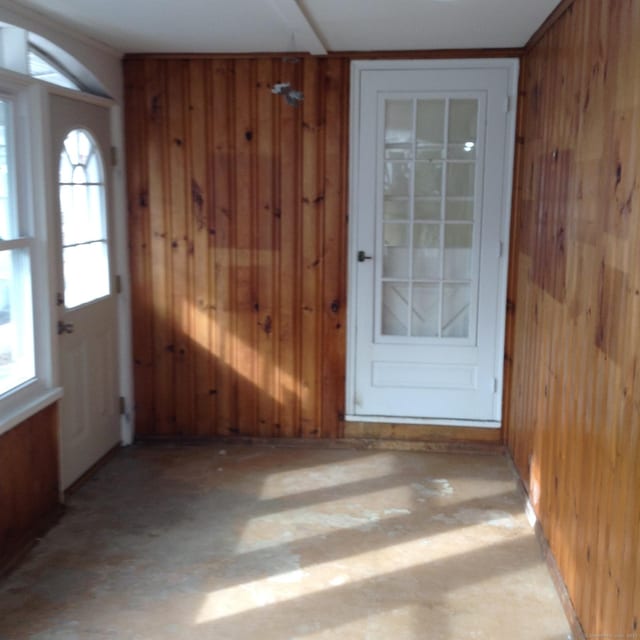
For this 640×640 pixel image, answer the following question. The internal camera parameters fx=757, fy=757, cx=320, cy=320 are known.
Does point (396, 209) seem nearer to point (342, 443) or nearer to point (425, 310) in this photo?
point (425, 310)

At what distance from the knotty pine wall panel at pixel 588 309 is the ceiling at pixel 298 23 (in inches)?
12.2

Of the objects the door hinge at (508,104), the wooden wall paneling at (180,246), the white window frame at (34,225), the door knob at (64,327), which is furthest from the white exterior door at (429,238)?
the white window frame at (34,225)

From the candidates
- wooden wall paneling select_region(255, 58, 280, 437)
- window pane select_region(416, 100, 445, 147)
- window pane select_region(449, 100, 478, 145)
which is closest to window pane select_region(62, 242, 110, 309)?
wooden wall paneling select_region(255, 58, 280, 437)

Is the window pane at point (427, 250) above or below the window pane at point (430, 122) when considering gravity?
below

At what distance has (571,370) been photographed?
2.90 m

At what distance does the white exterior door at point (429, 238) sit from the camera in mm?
4367

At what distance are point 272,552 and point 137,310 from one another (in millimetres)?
2003

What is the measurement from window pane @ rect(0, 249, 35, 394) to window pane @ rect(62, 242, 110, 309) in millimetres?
379

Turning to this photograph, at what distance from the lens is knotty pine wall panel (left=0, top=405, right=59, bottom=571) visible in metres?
3.18

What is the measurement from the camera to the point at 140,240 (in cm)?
468

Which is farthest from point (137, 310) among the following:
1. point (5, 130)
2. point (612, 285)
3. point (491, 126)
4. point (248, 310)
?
point (612, 285)

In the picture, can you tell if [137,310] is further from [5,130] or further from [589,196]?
[589,196]

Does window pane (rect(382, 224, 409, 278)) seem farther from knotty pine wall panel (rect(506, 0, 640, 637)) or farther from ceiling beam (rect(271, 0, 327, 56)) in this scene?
ceiling beam (rect(271, 0, 327, 56))

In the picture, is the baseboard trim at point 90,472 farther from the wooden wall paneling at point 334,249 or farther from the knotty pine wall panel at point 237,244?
the wooden wall paneling at point 334,249
